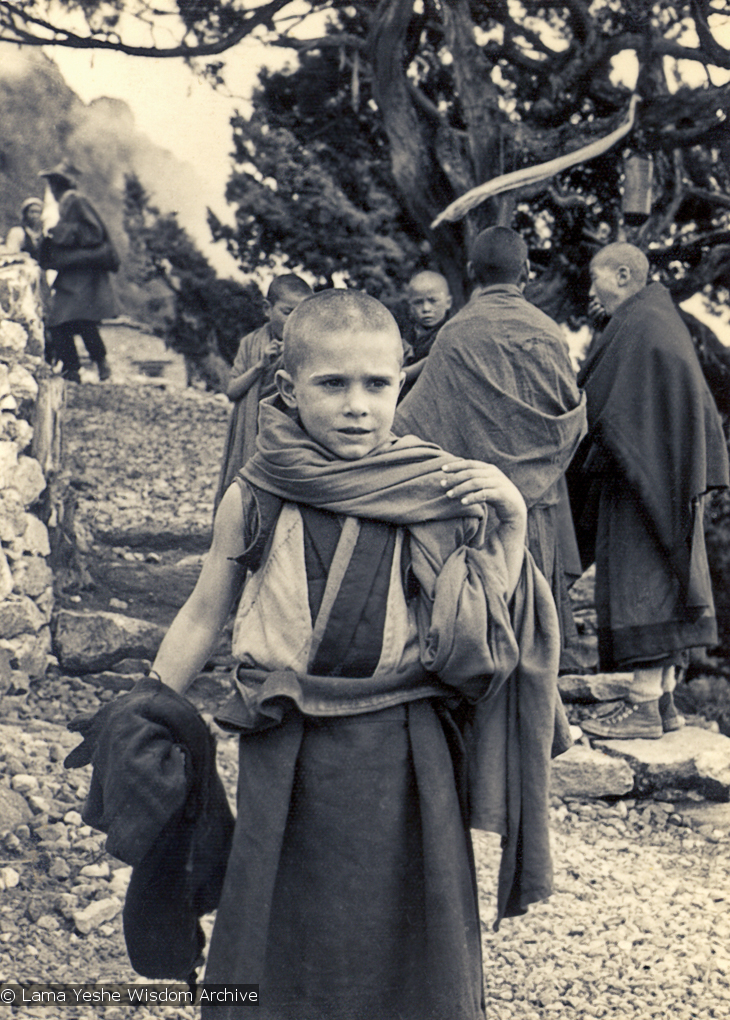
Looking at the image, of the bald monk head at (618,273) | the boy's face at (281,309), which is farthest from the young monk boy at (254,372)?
the bald monk head at (618,273)

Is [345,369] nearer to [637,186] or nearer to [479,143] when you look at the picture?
[637,186]

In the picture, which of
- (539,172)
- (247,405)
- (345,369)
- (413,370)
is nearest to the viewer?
(345,369)

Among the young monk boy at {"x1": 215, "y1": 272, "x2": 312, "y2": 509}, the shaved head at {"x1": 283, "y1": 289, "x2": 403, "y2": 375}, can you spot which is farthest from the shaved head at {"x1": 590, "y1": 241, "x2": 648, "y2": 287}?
the shaved head at {"x1": 283, "y1": 289, "x2": 403, "y2": 375}

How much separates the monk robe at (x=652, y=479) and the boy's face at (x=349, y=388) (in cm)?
189

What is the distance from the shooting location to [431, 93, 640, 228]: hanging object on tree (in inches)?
150

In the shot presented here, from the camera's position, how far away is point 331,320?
123cm

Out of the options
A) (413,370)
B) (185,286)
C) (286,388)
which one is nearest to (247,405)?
(185,286)

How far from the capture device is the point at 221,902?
50.4 inches

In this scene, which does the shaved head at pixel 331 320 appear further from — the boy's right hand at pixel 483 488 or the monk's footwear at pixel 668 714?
the monk's footwear at pixel 668 714

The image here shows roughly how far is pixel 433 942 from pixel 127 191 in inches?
114

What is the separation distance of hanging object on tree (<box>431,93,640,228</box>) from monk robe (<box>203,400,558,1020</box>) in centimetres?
280

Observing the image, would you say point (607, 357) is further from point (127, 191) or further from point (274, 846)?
point (274, 846)

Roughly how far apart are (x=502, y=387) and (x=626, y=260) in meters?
0.85

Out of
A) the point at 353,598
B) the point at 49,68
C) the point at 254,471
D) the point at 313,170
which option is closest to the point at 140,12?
the point at 49,68
